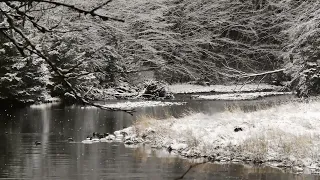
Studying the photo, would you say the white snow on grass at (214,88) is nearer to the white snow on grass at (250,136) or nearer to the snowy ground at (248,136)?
the snowy ground at (248,136)

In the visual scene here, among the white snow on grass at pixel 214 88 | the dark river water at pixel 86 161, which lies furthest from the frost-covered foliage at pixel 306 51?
the white snow on grass at pixel 214 88

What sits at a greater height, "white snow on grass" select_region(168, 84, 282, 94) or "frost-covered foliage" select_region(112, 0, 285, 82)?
"frost-covered foliage" select_region(112, 0, 285, 82)

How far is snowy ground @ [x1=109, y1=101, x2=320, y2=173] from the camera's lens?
12.0 metres

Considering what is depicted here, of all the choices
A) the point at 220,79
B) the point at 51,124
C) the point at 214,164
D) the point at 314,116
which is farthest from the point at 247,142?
the point at 220,79

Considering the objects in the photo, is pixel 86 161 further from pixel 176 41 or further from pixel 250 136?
pixel 176 41

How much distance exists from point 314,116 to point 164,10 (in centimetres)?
2863

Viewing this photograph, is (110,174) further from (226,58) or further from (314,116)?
(226,58)

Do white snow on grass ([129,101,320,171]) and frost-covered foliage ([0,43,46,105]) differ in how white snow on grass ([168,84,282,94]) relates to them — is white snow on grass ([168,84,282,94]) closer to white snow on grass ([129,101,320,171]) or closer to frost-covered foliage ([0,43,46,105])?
frost-covered foliage ([0,43,46,105])

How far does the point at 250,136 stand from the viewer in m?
13.2

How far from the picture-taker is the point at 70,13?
1364 inches

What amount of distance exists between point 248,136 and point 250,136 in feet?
0.20

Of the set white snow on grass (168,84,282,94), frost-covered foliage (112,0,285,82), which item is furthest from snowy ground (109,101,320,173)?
frost-covered foliage (112,0,285,82)

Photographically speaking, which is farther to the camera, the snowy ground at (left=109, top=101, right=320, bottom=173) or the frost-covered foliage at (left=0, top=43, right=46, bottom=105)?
the frost-covered foliage at (left=0, top=43, right=46, bottom=105)

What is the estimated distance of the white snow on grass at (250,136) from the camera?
475 inches
